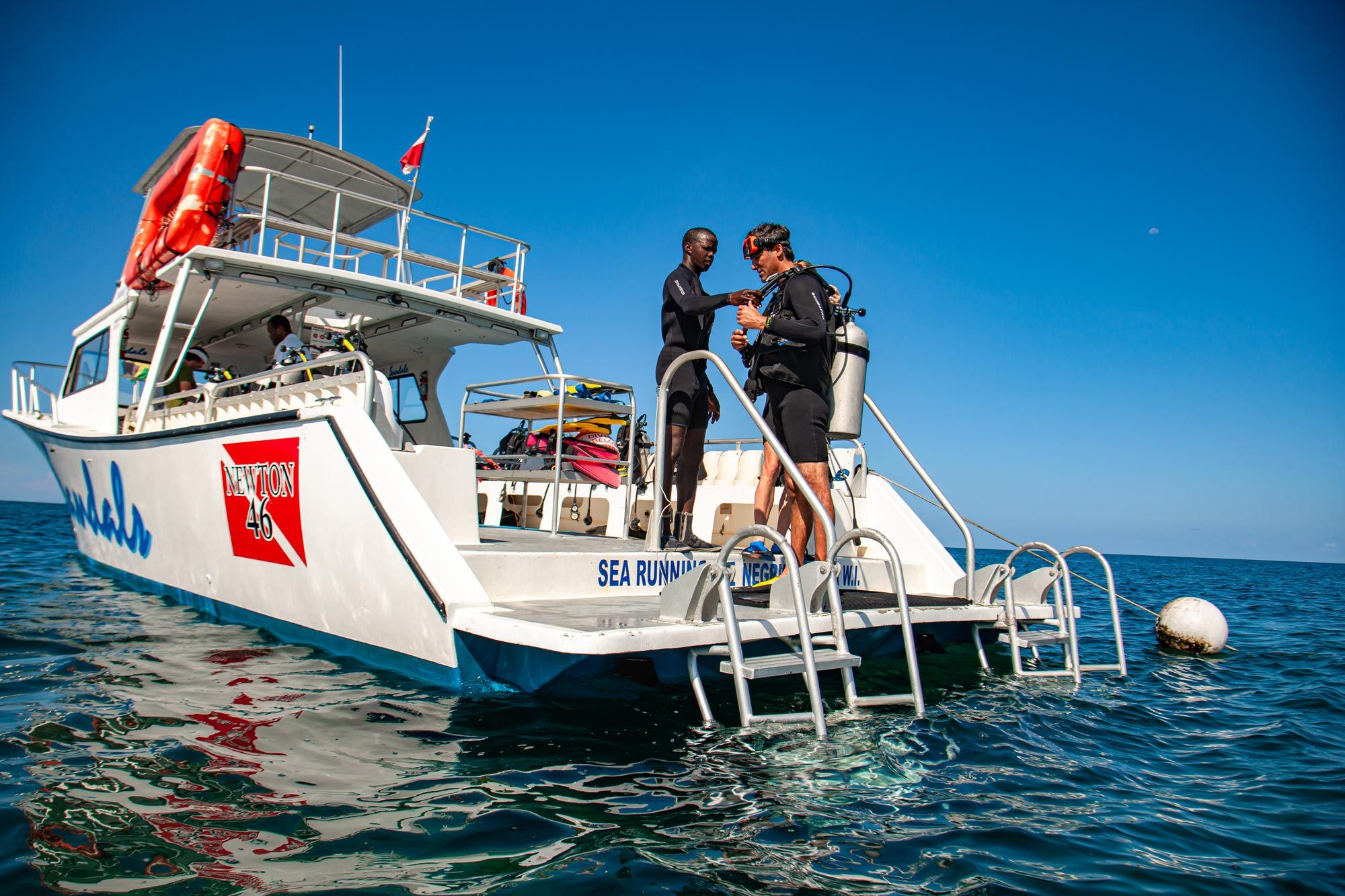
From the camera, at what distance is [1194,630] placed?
7250 mm

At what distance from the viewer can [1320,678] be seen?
612 centimetres

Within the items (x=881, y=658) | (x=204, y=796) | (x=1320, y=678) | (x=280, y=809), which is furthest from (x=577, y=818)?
(x=1320, y=678)

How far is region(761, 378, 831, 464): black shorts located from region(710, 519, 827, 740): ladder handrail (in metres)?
1.23

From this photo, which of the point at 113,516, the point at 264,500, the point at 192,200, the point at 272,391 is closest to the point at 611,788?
the point at 264,500

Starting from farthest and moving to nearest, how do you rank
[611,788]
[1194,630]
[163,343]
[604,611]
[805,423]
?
1. [1194,630]
2. [163,343]
3. [805,423]
4. [604,611]
5. [611,788]

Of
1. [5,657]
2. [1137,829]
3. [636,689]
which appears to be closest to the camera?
[1137,829]

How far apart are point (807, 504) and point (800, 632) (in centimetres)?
143

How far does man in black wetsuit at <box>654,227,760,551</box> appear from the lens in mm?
4824

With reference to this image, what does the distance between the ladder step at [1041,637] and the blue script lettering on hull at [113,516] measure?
6.65m

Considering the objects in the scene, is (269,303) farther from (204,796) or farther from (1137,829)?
(1137,829)

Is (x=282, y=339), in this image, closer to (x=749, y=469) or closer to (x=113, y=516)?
(x=113, y=516)

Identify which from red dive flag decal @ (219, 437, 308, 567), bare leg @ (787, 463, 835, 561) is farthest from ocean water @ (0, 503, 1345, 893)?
bare leg @ (787, 463, 835, 561)

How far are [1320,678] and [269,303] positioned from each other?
30.7ft

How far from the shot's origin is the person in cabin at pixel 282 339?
22.7 ft
